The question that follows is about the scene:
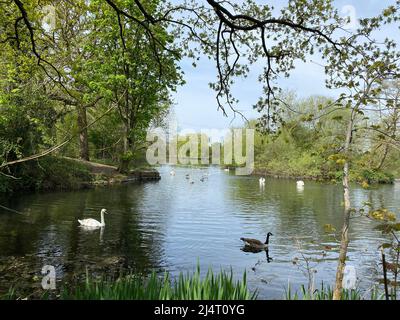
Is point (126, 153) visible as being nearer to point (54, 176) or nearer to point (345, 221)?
point (54, 176)

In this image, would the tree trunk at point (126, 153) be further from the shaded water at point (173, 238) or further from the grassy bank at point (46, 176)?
the shaded water at point (173, 238)

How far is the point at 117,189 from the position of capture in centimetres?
3027

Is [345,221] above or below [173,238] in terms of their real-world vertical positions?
above

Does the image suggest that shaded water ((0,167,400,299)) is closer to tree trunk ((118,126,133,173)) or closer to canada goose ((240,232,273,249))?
canada goose ((240,232,273,249))

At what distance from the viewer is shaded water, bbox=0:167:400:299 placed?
10992 millimetres

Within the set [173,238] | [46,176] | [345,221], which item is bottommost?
[173,238]

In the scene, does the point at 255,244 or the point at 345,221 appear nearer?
the point at 345,221

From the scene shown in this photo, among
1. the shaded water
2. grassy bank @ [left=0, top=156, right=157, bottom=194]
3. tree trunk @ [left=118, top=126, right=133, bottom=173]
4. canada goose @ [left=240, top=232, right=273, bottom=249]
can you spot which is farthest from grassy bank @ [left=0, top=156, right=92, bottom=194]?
canada goose @ [left=240, top=232, right=273, bottom=249]

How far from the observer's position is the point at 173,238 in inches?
599

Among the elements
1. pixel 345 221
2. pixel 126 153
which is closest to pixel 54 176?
pixel 126 153

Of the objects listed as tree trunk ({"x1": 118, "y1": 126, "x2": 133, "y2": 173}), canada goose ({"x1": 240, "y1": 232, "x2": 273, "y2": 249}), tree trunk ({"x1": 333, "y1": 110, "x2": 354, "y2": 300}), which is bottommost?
canada goose ({"x1": 240, "y1": 232, "x2": 273, "y2": 249})

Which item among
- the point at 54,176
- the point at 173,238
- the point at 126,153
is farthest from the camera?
the point at 126,153
